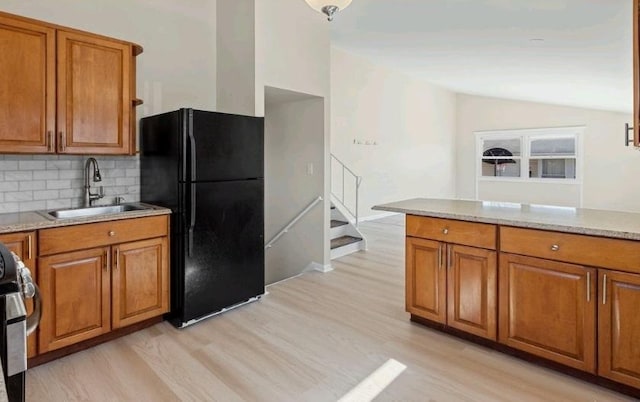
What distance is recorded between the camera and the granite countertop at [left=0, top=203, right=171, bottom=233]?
2135mm

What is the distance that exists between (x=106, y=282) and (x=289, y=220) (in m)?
2.34

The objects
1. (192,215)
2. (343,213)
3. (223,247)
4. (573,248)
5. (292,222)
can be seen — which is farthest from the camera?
(343,213)

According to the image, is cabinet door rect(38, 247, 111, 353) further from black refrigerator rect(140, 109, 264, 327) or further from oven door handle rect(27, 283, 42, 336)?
oven door handle rect(27, 283, 42, 336)

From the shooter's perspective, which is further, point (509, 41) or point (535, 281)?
point (509, 41)

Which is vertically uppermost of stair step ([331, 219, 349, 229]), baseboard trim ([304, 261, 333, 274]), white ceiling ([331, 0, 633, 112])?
white ceiling ([331, 0, 633, 112])

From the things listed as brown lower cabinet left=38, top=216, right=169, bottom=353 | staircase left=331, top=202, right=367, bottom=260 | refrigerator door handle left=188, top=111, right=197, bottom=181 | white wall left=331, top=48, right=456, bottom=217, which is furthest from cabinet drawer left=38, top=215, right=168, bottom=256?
white wall left=331, top=48, right=456, bottom=217

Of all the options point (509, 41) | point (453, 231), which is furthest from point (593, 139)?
point (453, 231)

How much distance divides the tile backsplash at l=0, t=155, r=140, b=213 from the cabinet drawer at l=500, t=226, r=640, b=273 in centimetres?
297

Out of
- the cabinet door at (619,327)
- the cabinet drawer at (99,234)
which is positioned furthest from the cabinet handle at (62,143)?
the cabinet door at (619,327)

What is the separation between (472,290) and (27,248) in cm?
273

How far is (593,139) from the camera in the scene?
825 centimetres

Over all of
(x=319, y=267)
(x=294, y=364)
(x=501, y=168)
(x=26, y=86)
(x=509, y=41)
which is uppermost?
(x=509, y=41)

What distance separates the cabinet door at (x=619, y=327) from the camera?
1.89 metres

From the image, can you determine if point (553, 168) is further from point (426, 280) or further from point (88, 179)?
point (88, 179)
